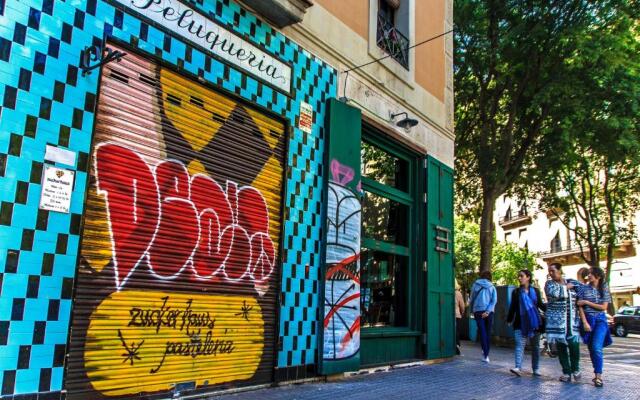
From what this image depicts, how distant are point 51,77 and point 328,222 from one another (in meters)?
4.15

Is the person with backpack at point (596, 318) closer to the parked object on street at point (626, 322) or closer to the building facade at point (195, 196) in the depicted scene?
the building facade at point (195, 196)

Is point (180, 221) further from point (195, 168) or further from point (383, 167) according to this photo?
point (383, 167)

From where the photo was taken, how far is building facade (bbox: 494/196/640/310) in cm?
3503

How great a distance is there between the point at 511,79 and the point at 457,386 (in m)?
10.6

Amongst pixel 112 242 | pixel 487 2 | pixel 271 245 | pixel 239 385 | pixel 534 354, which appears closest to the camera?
pixel 112 242

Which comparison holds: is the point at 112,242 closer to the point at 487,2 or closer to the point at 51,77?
the point at 51,77

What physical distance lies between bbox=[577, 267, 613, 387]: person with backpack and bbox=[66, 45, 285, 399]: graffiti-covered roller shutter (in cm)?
487

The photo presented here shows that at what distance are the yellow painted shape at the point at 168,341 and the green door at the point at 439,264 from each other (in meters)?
4.70

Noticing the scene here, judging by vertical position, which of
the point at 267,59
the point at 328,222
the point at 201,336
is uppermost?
the point at 267,59

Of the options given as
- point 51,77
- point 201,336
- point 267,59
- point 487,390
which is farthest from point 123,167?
point 487,390

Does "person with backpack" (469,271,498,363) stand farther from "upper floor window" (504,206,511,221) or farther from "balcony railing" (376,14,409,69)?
"upper floor window" (504,206,511,221)

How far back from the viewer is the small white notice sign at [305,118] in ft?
24.0

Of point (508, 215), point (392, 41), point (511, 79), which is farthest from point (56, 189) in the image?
point (508, 215)

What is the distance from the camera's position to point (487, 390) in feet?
23.1
